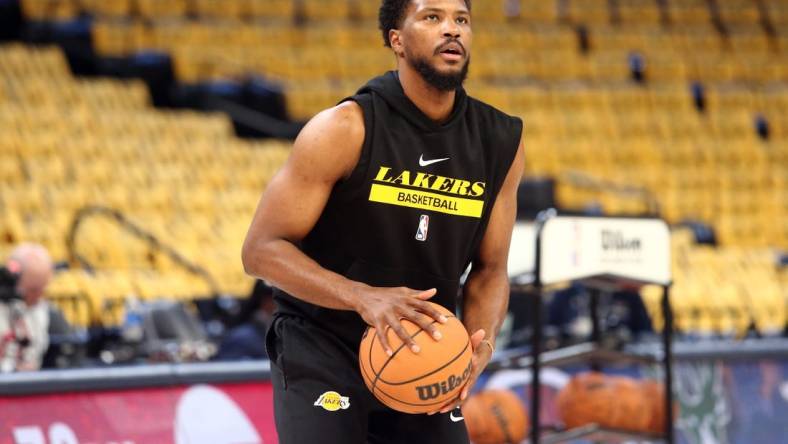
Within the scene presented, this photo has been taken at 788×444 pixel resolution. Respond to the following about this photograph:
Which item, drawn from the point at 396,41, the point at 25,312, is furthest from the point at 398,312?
the point at 25,312

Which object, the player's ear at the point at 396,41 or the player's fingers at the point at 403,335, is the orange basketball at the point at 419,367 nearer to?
the player's fingers at the point at 403,335

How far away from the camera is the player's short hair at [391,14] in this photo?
359cm

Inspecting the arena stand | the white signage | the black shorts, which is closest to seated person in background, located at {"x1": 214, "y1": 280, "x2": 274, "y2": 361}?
the arena stand

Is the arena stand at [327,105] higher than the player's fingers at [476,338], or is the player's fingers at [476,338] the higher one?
the player's fingers at [476,338]

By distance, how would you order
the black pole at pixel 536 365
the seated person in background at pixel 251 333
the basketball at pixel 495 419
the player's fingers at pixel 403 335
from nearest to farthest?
the player's fingers at pixel 403 335
the black pole at pixel 536 365
the basketball at pixel 495 419
the seated person in background at pixel 251 333

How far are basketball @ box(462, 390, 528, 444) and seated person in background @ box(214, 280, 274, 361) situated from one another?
199 centimetres

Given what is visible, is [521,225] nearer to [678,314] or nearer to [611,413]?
[611,413]

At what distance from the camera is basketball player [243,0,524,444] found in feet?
11.3

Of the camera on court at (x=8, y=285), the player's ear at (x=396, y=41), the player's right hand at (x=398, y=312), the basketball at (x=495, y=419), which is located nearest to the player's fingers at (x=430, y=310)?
the player's right hand at (x=398, y=312)

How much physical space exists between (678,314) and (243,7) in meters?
9.03

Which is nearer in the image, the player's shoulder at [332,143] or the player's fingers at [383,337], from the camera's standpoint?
the player's fingers at [383,337]

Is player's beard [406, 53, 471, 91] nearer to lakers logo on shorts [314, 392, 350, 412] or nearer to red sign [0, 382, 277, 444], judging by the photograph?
lakers logo on shorts [314, 392, 350, 412]

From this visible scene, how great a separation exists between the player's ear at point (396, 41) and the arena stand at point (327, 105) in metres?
6.44

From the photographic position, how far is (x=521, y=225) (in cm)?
638
